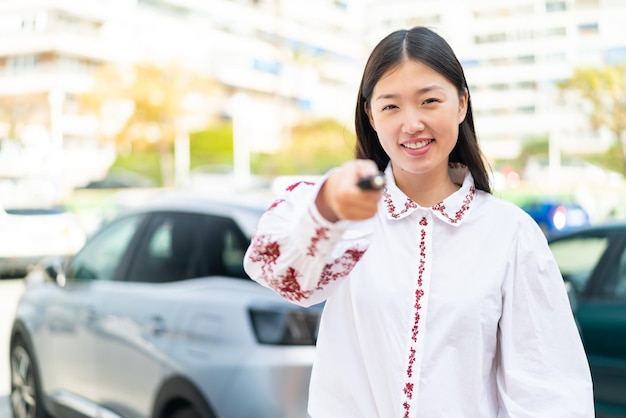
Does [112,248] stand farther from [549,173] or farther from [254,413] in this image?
[549,173]

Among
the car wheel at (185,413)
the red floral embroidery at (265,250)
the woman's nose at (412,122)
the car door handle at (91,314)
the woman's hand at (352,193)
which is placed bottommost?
the car wheel at (185,413)

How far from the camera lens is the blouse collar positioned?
1.82m

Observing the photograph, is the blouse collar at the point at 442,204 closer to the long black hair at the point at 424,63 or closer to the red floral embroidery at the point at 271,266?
the long black hair at the point at 424,63

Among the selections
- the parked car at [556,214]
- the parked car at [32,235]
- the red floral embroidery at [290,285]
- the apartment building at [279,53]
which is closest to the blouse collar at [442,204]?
the red floral embroidery at [290,285]

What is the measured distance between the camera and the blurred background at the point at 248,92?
31219mm

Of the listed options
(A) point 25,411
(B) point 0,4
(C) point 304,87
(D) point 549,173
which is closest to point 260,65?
(C) point 304,87

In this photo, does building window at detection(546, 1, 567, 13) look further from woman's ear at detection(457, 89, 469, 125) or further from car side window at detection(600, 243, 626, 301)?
woman's ear at detection(457, 89, 469, 125)

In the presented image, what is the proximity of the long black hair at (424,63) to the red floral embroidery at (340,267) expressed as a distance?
1.15 ft

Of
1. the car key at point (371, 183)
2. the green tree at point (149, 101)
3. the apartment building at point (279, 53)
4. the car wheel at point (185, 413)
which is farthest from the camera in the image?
the apartment building at point (279, 53)

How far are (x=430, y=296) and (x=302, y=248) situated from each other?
318 millimetres

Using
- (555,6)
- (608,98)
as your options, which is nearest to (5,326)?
(608,98)

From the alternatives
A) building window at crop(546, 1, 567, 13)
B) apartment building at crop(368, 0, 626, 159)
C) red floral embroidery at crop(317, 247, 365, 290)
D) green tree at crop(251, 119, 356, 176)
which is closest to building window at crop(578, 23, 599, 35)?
apartment building at crop(368, 0, 626, 159)

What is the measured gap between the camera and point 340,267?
5.54 ft

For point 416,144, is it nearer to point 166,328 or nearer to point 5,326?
point 166,328
